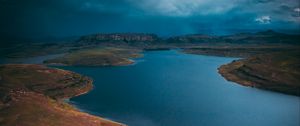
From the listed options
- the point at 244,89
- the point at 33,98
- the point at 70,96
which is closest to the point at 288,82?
the point at 244,89

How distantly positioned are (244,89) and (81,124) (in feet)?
374

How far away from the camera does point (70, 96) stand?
15675cm

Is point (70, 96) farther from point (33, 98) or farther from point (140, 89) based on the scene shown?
point (140, 89)

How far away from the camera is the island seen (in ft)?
342

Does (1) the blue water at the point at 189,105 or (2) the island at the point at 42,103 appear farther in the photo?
(1) the blue water at the point at 189,105

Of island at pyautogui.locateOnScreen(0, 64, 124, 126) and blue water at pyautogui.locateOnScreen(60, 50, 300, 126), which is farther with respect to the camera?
blue water at pyautogui.locateOnScreen(60, 50, 300, 126)

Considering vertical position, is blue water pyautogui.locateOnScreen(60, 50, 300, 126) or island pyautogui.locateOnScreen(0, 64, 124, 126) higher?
island pyautogui.locateOnScreen(0, 64, 124, 126)

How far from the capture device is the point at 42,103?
12412 centimetres

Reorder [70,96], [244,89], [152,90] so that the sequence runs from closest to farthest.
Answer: [70,96], [152,90], [244,89]

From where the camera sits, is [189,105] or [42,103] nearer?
[42,103]

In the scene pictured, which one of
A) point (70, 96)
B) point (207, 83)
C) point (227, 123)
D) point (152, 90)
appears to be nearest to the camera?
point (227, 123)

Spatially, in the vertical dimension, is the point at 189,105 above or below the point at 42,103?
below

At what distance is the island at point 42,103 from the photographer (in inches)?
4110

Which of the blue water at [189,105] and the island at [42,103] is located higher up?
the island at [42,103]
